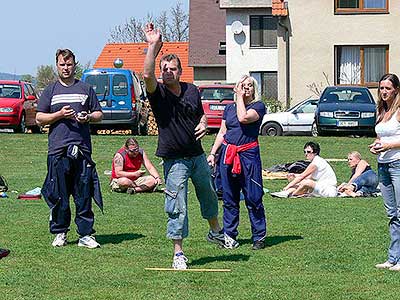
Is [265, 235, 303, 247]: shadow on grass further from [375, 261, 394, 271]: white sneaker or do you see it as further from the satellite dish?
the satellite dish

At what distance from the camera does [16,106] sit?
2927 cm

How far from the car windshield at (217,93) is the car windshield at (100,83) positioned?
10.3 ft

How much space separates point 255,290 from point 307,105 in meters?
24.5

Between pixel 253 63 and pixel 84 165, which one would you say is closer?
pixel 84 165

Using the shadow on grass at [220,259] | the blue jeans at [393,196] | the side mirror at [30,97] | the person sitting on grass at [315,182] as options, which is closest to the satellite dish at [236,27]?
the side mirror at [30,97]

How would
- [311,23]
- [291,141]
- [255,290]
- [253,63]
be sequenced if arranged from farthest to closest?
1. [253,63]
2. [311,23]
3. [291,141]
4. [255,290]

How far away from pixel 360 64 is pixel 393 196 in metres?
32.2

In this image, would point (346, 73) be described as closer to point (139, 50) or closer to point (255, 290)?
point (139, 50)

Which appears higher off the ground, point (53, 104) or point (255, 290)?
point (53, 104)

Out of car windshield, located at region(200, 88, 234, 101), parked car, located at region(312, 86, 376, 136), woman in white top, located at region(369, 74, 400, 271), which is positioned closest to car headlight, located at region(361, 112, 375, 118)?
parked car, located at region(312, 86, 376, 136)

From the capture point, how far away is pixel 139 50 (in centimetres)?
6712

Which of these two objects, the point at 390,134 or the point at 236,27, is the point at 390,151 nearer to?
the point at 390,134

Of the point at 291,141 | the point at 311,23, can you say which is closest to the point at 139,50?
the point at 311,23

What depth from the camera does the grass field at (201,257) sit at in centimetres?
840
